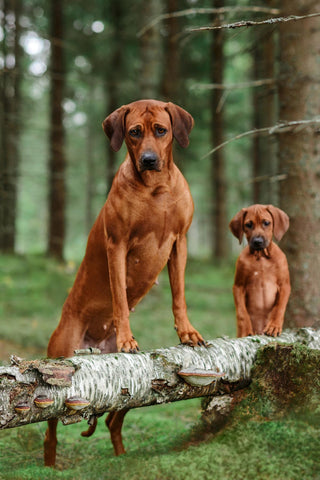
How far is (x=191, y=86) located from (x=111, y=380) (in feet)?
12.4

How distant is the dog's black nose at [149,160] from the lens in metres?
3.40

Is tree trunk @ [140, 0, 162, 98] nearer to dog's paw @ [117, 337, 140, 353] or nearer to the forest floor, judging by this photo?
the forest floor

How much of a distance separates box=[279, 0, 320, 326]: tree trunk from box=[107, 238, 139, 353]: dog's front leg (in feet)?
7.70

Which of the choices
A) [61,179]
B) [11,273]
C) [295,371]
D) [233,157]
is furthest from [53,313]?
[233,157]

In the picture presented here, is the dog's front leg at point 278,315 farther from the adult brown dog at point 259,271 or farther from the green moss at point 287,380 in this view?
the green moss at point 287,380

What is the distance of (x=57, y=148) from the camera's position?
588 inches

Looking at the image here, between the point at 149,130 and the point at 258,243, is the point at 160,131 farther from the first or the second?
the point at 258,243

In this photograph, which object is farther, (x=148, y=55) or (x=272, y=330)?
(x=148, y=55)

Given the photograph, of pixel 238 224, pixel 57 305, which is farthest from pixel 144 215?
pixel 57 305

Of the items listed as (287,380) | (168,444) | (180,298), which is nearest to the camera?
(287,380)

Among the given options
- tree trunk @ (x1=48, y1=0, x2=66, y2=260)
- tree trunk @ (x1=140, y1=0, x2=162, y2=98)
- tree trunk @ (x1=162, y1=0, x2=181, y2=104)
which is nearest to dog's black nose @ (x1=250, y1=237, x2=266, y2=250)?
tree trunk @ (x1=140, y1=0, x2=162, y2=98)

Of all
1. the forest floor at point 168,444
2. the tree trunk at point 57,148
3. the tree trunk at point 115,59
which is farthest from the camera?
the tree trunk at point 115,59

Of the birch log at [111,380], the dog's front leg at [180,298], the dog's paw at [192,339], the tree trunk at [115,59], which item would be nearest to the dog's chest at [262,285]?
the birch log at [111,380]

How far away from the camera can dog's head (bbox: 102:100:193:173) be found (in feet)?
11.3
